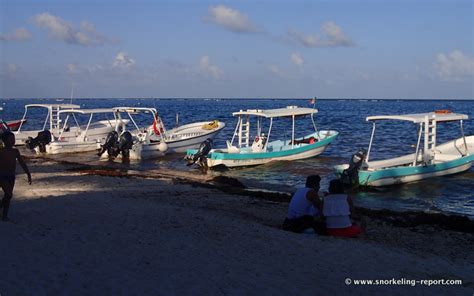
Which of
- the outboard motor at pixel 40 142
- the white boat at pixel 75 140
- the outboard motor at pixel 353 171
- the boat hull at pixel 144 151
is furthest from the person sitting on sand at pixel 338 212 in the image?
the outboard motor at pixel 40 142

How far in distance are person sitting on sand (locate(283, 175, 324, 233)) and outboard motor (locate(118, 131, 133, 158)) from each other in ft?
51.8

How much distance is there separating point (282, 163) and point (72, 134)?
41.9 feet

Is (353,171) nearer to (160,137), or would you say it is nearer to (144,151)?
(144,151)

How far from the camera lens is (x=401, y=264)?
8086 millimetres

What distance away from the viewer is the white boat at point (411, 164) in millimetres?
16844

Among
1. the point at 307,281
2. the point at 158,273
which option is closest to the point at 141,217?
the point at 158,273

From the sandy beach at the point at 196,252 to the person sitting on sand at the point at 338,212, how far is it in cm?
29

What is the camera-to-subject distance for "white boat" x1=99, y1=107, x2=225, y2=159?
81.8ft

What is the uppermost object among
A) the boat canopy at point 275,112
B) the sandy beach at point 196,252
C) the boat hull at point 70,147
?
the boat canopy at point 275,112

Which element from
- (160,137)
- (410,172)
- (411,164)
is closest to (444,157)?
(411,164)

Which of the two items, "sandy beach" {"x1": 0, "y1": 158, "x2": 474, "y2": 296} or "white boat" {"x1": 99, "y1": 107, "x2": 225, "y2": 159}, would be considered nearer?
"sandy beach" {"x1": 0, "y1": 158, "x2": 474, "y2": 296}

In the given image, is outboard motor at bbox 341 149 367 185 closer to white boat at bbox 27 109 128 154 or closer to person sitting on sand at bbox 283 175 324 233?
person sitting on sand at bbox 283 175 324 233

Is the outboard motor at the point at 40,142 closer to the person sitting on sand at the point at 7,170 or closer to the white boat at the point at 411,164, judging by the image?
the white boat at the point at 411,164

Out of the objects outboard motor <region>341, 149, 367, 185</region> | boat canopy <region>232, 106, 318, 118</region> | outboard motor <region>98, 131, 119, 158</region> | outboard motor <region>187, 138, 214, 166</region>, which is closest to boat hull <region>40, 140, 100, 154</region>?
outboard motor <region>98, 131, 119, 158</region>
